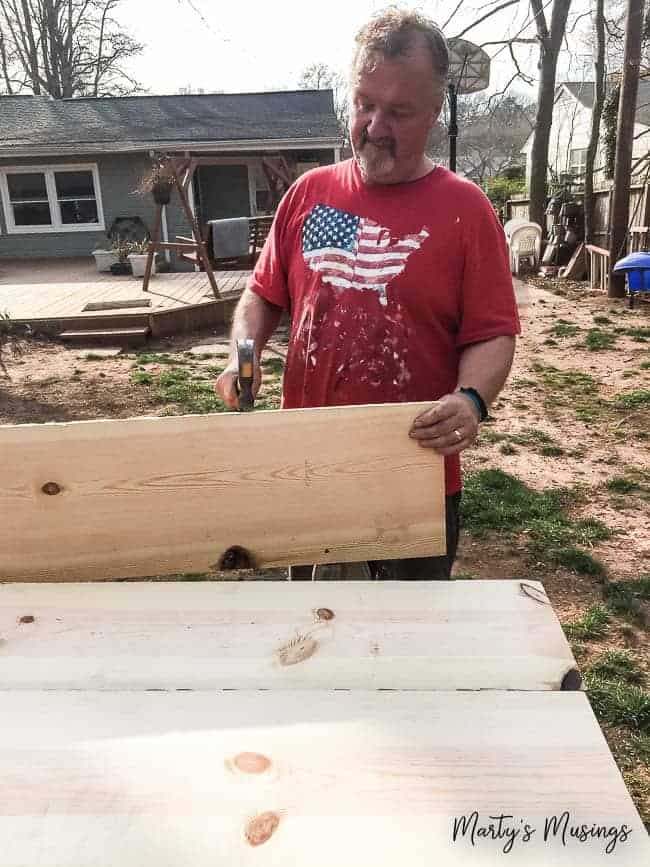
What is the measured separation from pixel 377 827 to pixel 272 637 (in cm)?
42

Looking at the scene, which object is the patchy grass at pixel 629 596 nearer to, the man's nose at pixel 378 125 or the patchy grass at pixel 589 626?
the patchy grass at pixel 589 626

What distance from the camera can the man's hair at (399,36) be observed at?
1.47 m

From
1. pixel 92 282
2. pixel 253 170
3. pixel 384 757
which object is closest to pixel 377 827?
pixel 384 757

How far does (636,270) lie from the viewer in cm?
920

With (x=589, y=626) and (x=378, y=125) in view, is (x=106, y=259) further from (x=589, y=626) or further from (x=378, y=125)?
(x=378, y=125)

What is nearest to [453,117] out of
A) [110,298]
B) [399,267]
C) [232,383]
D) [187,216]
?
[187,216]

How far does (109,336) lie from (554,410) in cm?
504

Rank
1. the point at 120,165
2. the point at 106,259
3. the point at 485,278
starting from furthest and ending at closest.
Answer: the point at 120,165 → the point at 106,259 → the point at 485,278

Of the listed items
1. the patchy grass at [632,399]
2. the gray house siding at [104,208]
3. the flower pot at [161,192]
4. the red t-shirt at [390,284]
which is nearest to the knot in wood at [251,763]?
the red t-shirt at [390,284]

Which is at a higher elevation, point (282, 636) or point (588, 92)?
point (588, 92)

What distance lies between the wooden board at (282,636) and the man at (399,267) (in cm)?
34

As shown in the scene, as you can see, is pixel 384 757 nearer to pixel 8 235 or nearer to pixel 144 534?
pixel 144 534

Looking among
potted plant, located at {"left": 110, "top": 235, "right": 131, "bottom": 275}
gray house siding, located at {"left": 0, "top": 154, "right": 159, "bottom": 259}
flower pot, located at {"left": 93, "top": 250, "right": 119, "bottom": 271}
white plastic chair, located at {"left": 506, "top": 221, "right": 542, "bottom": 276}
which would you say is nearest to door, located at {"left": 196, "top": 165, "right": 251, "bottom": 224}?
gray house siding, located at {"left": 0, "top": 154, "right": 159, "bottom": 259}

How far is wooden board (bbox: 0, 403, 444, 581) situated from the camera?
1374 millimetres
